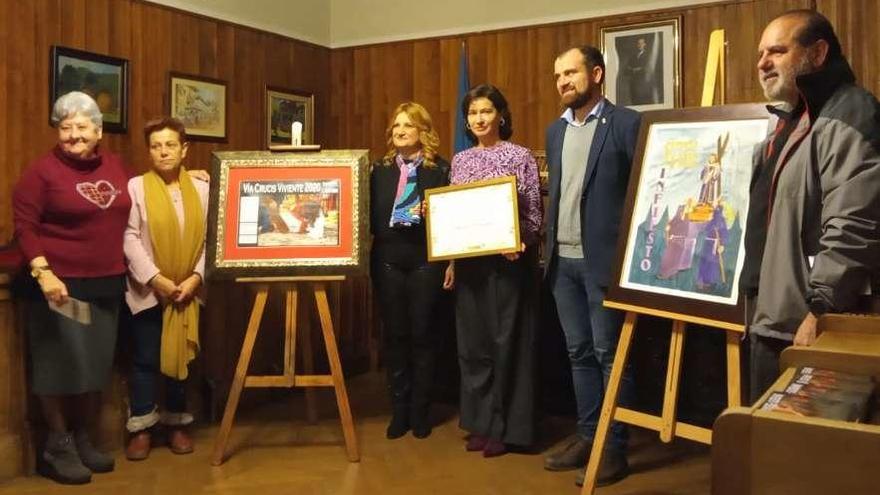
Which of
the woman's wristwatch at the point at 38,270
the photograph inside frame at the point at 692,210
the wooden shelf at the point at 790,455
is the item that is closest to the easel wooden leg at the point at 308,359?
the woman's wristwatch at the point at 38,270

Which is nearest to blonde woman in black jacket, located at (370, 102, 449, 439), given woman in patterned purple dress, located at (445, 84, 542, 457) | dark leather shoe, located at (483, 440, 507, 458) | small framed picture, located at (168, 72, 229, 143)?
woman in patterned purple dress, located at (445, 84, 542, 457)

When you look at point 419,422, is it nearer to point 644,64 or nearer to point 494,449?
point 494,449

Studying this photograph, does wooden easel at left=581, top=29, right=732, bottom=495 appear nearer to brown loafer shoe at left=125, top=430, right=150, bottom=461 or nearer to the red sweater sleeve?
brown loafer shoe at left=125, top=430, right=150, bottom=461

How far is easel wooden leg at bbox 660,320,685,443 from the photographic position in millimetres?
2328

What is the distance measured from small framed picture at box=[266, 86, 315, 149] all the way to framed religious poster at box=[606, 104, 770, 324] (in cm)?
273

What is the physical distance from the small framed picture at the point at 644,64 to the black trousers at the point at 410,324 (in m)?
1.79

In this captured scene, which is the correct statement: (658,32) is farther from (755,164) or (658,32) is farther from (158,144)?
(158,144)

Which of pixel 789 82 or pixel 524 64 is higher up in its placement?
pixel 524 64

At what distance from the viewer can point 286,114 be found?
472 centimetres

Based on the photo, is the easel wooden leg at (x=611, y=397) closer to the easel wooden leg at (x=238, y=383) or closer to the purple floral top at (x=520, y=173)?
the purple floral top at (x=520, y=173)

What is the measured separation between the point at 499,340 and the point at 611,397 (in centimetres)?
66

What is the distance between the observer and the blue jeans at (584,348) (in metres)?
2.70

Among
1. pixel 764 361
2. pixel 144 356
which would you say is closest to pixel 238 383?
pixel 144 356

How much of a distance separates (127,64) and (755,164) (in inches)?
117
